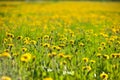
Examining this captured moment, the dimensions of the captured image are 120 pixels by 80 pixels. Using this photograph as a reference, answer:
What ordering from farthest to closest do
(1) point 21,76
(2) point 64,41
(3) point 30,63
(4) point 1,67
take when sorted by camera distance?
1. (2) point 64,41
2. (3) point 30,63
3. (4) point 1,67
4. (1) point 21,76

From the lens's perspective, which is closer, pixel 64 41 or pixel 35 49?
pixel 35 49

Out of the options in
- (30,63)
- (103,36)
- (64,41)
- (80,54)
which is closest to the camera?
(30,63)

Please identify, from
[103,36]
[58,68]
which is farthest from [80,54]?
[103,36]

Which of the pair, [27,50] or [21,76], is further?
[27,50]

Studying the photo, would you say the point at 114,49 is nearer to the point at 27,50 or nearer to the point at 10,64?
the point at 27,50

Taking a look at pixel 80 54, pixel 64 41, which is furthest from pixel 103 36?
pixel 80 54

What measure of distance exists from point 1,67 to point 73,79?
1012mm

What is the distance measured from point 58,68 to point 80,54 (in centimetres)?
82

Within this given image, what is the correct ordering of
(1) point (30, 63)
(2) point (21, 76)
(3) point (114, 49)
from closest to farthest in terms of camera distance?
1. (2) point (21, 76)
2. (1) point (30, 63)
3. (3) point (114, 49)

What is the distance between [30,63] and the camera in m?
4.50

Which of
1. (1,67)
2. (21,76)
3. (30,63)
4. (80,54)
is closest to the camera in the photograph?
(21,76)

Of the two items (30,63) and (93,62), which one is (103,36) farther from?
(30,63)

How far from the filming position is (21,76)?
3.88m

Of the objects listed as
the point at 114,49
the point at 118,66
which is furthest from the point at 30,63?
the point at 114,49
